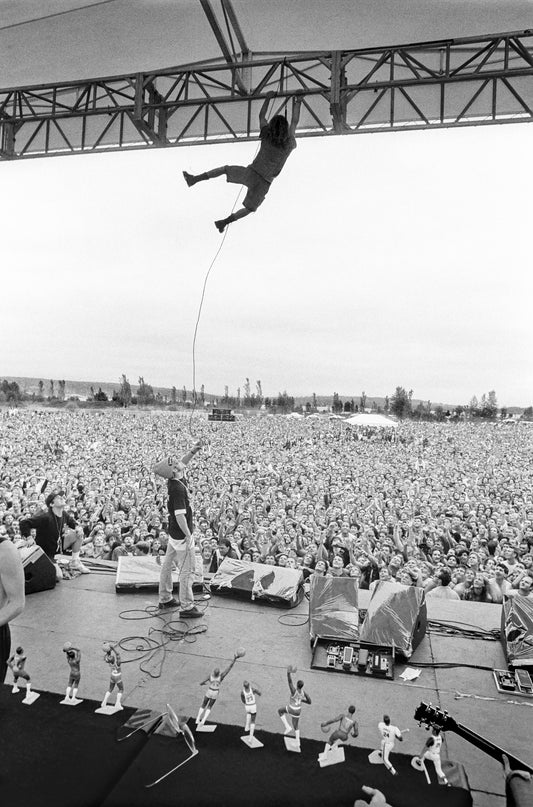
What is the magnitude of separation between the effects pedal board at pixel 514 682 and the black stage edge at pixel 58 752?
2136mm

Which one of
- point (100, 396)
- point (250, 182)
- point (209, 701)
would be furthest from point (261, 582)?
point (100, 396)

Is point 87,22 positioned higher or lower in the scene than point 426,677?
higher

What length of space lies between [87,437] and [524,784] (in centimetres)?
2055

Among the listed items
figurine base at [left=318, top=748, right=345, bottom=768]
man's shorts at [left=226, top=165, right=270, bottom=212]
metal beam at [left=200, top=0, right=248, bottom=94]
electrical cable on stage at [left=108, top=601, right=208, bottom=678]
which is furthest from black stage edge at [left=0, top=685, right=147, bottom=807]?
metal beam at [left=200, top=0, right=248, bottom=94]

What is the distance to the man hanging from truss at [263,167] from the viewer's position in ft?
11.0

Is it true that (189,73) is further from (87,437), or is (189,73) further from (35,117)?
(87,437)

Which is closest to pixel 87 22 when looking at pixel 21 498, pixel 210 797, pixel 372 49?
pixel 372 49

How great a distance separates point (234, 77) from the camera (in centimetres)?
491

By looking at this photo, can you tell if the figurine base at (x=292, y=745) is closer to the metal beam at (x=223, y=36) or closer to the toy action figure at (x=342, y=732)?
the toy action figure at (x=342, y=732)

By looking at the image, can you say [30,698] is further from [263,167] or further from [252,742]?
[263,167]

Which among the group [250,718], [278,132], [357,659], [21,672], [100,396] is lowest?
[357,659]

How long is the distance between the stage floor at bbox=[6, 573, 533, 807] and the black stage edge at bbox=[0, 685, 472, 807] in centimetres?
33

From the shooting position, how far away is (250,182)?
346cm

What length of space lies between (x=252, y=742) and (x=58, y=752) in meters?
0.74
